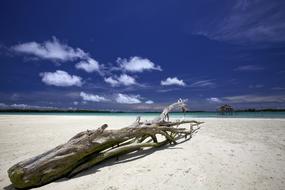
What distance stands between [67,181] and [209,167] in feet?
12.8

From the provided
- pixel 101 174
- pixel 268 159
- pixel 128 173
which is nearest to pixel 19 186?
pixel 101 174

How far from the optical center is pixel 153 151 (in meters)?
6.23

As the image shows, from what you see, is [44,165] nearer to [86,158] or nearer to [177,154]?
[86,158]

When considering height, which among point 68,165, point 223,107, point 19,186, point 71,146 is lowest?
point 19,186

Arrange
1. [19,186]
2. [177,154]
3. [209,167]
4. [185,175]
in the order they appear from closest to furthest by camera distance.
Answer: [19,186] < [185,175] < [209,167] < [177,154]

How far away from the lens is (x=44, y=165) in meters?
3.82

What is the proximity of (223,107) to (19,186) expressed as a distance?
171 ft

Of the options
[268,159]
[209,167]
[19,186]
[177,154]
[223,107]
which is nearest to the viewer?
[19,186]

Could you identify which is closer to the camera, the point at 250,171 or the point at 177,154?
the point at 250,171

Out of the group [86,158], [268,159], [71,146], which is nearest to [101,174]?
[86,158]

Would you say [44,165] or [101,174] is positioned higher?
[44,165]

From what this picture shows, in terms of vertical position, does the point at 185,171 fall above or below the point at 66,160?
below

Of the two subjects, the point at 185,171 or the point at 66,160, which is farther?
the point at 185,171

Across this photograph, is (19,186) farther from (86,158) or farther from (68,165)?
(86,158)
